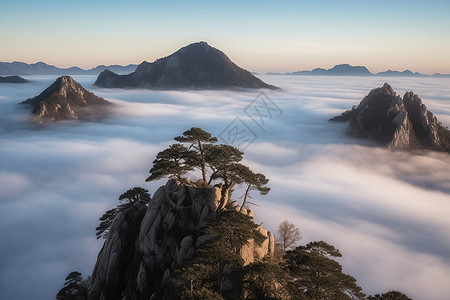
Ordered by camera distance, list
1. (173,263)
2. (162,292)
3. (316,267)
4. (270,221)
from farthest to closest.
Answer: (270,221) → (173,263) → (162,292) → (316,267)

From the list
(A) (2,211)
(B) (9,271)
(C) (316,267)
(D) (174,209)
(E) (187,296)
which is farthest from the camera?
(A) (2,211)

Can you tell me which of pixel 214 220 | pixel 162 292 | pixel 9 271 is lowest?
pixel 9 271

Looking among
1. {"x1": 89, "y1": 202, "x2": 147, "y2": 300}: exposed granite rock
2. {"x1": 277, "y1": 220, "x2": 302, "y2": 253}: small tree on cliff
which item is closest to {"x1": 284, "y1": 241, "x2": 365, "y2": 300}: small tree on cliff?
{"x1": 89, "y1": 202, "x2": 147, "y2": 300}: exposed granite rock

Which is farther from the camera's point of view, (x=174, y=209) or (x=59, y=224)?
(x=59, y=224)

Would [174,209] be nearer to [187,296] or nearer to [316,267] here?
[187,296]

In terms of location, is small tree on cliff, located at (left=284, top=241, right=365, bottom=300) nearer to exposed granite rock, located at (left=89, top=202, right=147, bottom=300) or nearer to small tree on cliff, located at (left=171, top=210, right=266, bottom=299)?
small tree on cliff, located at (left=171, top=210, right=266, bottom=299)

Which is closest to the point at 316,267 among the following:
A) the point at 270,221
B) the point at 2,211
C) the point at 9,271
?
the point at 270,221
